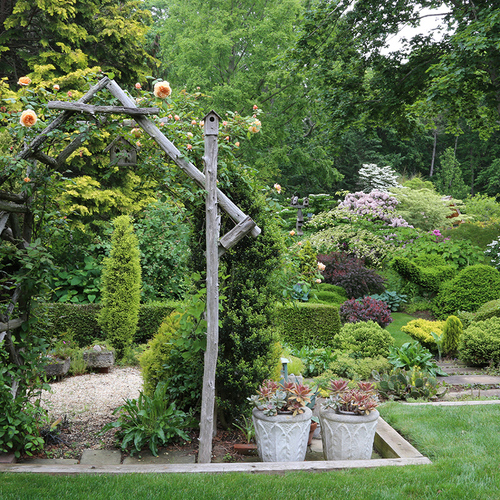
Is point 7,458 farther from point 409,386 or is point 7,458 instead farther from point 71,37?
point 71,37

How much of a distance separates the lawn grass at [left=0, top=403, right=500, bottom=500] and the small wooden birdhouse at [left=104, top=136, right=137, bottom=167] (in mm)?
2375

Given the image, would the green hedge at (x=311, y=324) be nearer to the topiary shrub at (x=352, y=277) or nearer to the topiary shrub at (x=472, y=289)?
the topiary shrub at (x=352, y=277)

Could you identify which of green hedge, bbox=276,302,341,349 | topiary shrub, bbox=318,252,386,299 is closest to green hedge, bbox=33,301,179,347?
green hedge, bbox=276,302,341,349

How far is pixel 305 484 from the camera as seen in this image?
2861 millimetres

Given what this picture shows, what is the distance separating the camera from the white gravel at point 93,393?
462cm

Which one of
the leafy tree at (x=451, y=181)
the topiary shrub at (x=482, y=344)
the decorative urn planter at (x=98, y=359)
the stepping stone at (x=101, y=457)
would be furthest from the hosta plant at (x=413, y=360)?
the leafy tree at (x=451, y=181)

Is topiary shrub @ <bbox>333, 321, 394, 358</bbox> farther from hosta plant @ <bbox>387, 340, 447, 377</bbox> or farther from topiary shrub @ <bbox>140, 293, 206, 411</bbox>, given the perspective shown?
topiary shrub @ <bbox>140, 293, 206, 411</bbox>

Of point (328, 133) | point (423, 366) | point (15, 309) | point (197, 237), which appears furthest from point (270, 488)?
point (328, 133)

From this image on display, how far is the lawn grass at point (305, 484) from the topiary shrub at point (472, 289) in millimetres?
6529

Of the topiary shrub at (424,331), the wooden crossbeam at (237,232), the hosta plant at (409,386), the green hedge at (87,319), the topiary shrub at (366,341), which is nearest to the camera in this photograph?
the wooden crossbeam at (237,232)

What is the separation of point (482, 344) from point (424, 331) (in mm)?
993

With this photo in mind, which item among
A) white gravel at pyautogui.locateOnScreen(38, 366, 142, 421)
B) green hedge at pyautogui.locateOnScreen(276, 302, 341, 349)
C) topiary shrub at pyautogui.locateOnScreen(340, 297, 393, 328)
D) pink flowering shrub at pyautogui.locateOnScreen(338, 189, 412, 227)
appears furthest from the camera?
pink flowering shrub at pyautogui.locateOnScreen(338, 189, 412, 227)

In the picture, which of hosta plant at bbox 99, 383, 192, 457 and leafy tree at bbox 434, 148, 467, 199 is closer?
hosta plant at bbox 99, 383, 192, 457

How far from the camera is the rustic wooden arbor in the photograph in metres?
3.40
